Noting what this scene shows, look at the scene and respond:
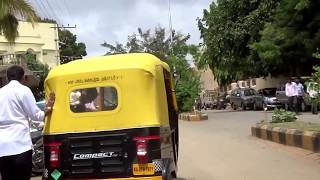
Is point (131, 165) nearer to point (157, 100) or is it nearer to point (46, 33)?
point (157, 100)

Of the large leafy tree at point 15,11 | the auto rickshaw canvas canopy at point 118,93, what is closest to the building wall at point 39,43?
the large leafy tree at point 15,11

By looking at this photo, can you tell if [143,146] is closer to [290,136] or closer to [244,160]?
[244,160]

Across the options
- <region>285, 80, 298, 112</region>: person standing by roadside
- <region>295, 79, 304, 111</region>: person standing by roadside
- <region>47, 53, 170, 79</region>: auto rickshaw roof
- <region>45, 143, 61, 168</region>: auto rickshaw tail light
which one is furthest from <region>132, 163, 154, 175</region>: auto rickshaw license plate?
<region>295, 79, 304, 111</region>: person standing by roadside

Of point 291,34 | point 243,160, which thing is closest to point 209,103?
point 291,34

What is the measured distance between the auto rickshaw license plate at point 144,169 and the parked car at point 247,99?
3094cm

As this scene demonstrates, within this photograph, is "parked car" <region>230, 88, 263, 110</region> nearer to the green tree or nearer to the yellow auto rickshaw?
the yellow auto rickshaw

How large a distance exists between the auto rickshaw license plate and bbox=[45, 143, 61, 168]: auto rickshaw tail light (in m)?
1.05

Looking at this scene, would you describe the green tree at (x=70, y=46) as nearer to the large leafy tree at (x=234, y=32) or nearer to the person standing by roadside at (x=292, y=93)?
the large leafy tree at (x=234, y=32)

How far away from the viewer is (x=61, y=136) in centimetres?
780

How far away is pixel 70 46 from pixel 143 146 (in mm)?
77573

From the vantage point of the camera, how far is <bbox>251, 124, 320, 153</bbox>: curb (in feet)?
41.3

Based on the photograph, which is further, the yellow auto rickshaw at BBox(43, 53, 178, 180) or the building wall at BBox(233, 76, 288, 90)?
the building wall at BBox(233, 76, 288, 90)

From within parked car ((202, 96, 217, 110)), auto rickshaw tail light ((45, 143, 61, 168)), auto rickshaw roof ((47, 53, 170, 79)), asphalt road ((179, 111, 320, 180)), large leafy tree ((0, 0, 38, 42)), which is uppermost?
large leafy tree ((0, 0, 38, 42))

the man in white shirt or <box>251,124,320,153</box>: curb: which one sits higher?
the man in white shirt
